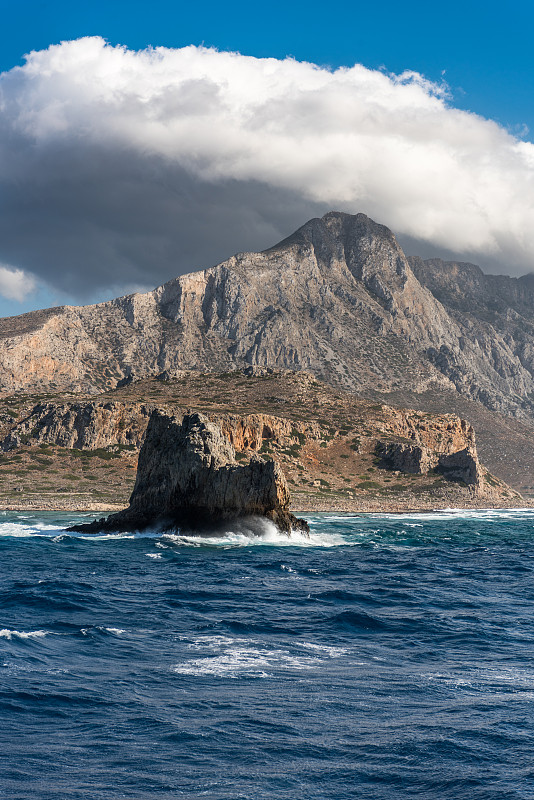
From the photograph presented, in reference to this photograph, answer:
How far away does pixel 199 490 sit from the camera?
242ft

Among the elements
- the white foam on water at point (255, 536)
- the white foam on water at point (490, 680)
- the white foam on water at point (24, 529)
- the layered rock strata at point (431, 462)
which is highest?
the layered rock strata at point (431, 462)

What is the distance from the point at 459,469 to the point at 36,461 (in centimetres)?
8724

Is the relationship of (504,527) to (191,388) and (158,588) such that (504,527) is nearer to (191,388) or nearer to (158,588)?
(158,588)

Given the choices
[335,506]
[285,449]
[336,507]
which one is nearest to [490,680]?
[336,507]

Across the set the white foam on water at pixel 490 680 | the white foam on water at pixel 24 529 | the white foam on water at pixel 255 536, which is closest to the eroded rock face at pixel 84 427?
the white foam on water at pixel 24 529

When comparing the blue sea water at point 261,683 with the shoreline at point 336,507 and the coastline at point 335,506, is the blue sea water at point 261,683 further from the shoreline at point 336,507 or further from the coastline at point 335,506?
the coastline at point 335,506

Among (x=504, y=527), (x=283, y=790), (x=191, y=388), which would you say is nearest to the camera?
(x=283, y=790)

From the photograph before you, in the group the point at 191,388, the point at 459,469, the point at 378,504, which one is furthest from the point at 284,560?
the point at 191,388

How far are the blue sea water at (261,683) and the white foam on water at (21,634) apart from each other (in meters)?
0.18

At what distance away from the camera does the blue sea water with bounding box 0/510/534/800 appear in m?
15.9

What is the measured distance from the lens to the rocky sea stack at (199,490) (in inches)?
2825

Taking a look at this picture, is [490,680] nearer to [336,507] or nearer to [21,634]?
[21,634]

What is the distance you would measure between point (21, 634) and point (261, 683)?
36.8 ft

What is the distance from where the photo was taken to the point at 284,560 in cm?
5812
